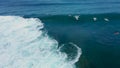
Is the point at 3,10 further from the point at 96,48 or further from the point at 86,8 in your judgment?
the point at 96,48

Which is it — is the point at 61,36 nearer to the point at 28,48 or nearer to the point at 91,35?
the point at 91,35

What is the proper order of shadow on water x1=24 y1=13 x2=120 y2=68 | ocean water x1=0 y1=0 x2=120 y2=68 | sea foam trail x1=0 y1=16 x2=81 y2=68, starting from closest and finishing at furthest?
1. sea foam trail x1=0 y1=16 x2=81 y2=68
2. ocean water x1=0 y1=0 x2=120 y2=68
3. shadow on water x1=24 y1=13 x2=120 y2=68

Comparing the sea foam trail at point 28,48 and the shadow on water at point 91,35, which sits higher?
the sea foam trail at point 28,48

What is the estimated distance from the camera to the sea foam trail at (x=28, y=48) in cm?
2297

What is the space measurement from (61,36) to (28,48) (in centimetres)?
539

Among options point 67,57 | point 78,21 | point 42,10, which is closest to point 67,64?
point 67,57

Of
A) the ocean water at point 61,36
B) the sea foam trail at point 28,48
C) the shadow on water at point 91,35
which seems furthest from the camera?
the shadow on water at point 91,35

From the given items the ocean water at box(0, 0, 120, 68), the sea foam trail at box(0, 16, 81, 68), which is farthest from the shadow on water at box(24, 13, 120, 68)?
the sea foam trail at box(0, 16, 81, 68)

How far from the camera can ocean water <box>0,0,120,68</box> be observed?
23.9 m

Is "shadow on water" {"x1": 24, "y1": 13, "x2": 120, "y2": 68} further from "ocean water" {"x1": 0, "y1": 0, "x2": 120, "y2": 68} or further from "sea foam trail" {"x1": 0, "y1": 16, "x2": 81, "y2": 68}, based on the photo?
"sea foam trail" {"x1": 0, "y1": 16, "x2": 81, "y2": 68}

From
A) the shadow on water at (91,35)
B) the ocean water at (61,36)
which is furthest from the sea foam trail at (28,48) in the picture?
the shadow on water at (91,35)

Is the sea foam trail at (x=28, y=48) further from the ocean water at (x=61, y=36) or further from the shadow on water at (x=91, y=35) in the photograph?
the shadow on water at (x=91, y=35)

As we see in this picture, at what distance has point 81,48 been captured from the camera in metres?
26.5

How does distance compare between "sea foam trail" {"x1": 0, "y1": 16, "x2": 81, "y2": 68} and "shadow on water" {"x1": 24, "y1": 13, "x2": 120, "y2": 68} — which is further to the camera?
"shadow on water" {"x1": 24, "y1": 13, "x2": 120, "y2": 68}
